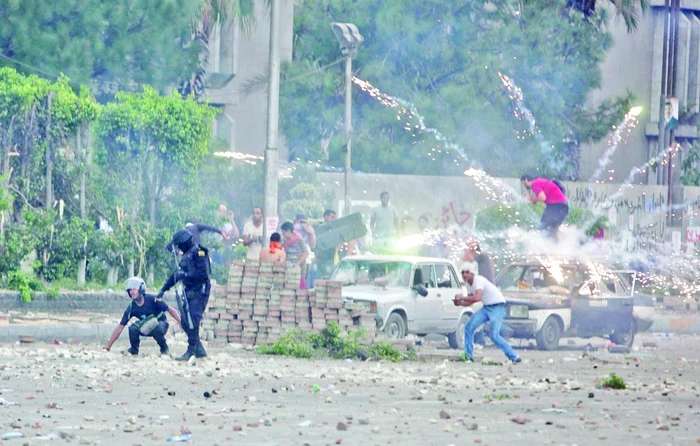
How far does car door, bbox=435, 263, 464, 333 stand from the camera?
68.0 ft

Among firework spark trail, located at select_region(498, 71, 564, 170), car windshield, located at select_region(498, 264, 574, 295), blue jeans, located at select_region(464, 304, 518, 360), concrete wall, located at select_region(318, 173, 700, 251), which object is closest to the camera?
blue jeans, located at select_region(464, 304, 518, 360)

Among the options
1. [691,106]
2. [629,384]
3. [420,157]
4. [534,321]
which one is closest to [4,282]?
[534,321]

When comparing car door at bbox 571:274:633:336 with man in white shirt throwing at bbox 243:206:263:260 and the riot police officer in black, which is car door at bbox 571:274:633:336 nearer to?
man in white shirt throwing at bbox 243:206:263:260

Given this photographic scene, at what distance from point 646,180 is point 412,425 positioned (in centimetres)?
3817

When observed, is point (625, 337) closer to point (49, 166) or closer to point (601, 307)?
point (601, 307)

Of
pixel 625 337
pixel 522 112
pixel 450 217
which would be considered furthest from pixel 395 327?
pixel 522 112

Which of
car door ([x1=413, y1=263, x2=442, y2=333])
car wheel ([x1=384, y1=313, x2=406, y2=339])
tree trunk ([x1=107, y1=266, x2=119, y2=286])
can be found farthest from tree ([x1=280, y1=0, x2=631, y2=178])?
car wheel ([x1=384, y1=313, x2=406, y2=339])

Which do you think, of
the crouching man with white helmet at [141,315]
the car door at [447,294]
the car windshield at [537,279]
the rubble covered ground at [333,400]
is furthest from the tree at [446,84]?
the crouching man with white helmet at [141,315]

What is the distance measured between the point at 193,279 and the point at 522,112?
71.4 feet

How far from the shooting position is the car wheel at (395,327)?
19.6 meters

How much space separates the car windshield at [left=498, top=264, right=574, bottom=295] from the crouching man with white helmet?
620 centimetres

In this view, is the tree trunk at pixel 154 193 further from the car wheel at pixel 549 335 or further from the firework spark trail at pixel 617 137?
the firework spark trail at pixel 617 137

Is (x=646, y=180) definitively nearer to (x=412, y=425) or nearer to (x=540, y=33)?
(x=540, y=33)

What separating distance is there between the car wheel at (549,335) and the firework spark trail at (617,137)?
18.5 m
